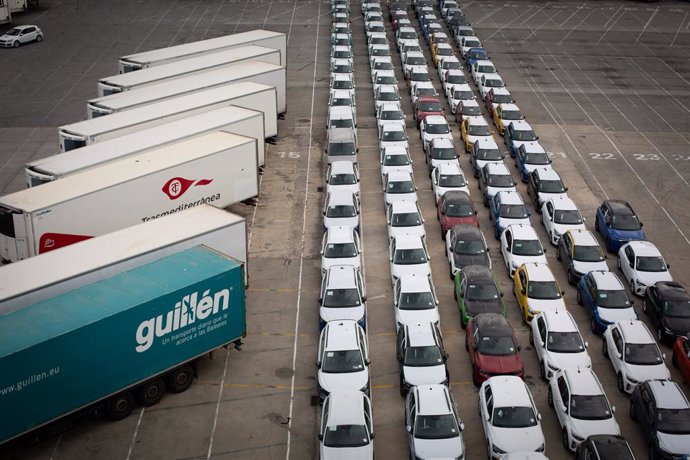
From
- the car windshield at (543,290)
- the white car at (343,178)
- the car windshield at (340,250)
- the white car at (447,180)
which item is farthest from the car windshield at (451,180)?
the car windshield at (543,290)

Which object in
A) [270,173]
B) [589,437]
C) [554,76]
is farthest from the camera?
[554,76]

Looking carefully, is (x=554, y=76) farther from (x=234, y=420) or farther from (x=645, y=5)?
(x=234, y=420)

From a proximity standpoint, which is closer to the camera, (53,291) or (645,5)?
(53,291)

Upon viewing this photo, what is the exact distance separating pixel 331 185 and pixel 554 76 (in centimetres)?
2251

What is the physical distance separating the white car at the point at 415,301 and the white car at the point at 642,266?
682cm

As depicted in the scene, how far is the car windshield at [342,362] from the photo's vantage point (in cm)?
2291

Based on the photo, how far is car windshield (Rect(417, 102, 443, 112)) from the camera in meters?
42.0

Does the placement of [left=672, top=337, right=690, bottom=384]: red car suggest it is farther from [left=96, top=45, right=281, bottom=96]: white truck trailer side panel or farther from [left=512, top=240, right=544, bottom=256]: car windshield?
[left=96, top=45, right=281, bottom=96]: white truck trailer side panel

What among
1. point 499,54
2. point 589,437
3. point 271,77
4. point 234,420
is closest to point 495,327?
point 589,437

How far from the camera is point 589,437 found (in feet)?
66.6

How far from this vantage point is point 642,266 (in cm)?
2867

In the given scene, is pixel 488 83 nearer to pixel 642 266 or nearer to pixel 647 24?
pixel 642 266

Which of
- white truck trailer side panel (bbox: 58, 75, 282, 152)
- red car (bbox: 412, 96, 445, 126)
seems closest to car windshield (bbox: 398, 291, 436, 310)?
white truck trailer side panel (bbox: 58, 75, 282, 152)

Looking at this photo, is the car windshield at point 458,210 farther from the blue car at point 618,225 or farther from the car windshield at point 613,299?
the car windshield at point 613,299
